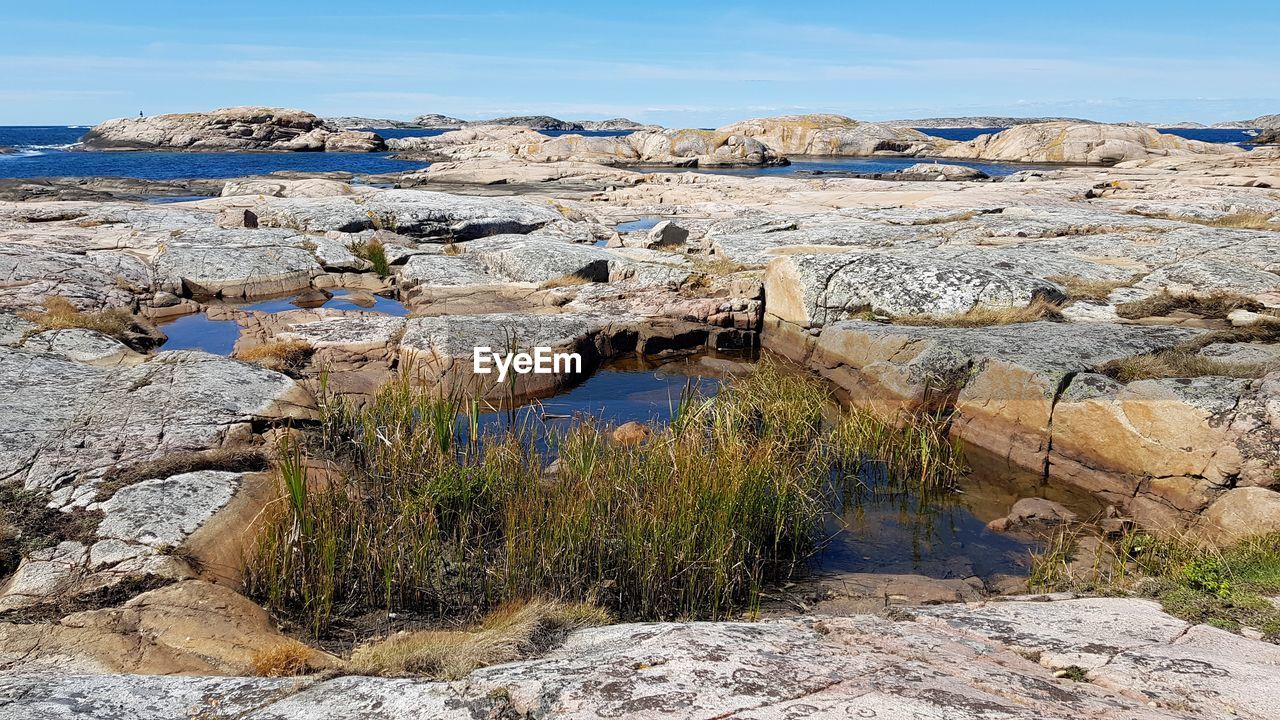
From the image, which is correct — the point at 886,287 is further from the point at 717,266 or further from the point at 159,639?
the point at 159,639

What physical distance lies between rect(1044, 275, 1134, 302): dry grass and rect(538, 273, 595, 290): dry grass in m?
8.02

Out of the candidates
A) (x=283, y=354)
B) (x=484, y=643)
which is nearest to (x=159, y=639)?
(x=484, y=643)

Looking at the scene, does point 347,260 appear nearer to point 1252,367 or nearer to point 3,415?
point 3,415

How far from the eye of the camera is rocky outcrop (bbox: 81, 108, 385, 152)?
279ft

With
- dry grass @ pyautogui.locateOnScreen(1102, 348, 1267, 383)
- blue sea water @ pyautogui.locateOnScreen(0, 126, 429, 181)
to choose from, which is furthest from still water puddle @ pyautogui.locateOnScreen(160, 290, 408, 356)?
blue sea water @ pyautogui.locateOnScreen(0, 126, 429, 181)

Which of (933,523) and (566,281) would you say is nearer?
(933,523)

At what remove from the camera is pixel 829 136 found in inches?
3004

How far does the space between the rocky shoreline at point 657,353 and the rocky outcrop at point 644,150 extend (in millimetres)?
34803

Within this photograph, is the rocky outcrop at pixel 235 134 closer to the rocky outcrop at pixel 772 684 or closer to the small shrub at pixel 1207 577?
the small shrub at pixel 1207 577

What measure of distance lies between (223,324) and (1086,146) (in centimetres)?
6338

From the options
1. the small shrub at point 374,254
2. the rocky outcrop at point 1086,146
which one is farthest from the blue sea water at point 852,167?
the small shrub at point 374,254

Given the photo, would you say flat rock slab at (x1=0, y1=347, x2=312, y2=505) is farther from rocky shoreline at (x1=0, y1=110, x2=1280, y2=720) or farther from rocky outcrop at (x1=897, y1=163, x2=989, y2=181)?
rocky outcrop at (x1=897, y1=163, x2=989, y2=181)

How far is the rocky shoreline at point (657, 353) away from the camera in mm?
3691

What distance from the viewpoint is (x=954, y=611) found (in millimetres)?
5090
